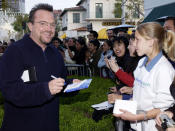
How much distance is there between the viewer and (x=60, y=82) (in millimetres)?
2273

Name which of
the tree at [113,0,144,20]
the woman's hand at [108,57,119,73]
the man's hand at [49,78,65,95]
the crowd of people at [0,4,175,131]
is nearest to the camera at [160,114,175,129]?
the crowd of people at [0,4,175,131]

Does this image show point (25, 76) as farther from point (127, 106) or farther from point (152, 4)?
point (152, 4)

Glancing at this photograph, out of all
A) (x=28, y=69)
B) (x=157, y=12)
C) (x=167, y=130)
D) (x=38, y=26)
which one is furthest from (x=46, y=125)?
(x=157, y=12)

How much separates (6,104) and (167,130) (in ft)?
5.17

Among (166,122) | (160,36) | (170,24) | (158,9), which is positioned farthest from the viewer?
(158,9)

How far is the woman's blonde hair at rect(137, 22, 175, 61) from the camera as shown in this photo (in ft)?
8.23

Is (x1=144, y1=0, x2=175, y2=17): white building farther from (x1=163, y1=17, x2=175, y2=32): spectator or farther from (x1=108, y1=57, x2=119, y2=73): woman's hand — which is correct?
(x1=108, y1=57, x2=119, y2=73): woman's hand

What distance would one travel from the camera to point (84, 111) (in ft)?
18.0

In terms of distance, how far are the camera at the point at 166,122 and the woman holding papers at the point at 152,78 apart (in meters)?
A: 0.30

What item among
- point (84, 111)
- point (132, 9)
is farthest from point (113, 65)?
point (132, 9)

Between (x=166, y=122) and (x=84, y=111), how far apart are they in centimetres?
357

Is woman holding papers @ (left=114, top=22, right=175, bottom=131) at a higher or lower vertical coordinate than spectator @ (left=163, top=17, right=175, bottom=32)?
lower

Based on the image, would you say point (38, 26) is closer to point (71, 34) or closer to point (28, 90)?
point (28, 90)

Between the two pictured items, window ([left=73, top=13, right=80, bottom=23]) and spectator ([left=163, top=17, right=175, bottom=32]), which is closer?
spectator ([left=163, top=17, right=175, bottom=32])
